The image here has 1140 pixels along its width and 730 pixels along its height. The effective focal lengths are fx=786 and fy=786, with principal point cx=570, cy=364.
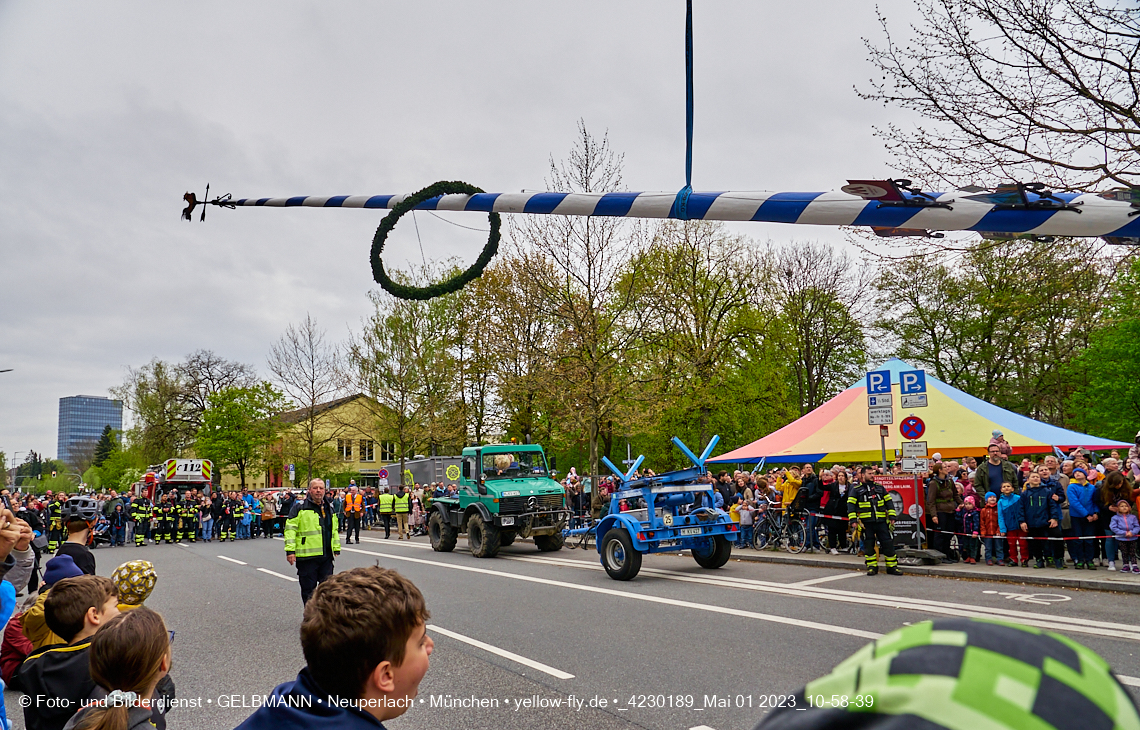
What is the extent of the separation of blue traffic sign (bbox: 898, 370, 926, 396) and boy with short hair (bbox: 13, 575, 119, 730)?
14426 millimetres

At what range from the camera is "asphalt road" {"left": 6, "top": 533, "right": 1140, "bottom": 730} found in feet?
19.9

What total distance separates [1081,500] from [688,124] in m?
11.1

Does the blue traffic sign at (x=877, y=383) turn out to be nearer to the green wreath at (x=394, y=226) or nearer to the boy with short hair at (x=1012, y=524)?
the boy with short hair at (x=1012, y=524)

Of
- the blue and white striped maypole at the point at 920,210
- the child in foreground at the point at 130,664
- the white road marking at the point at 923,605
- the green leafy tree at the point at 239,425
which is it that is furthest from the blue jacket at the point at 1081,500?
the green leafy tree at the point at 239,425

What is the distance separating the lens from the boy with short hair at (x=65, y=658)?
339cm

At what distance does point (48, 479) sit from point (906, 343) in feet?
264

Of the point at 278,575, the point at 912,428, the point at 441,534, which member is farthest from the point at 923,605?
the point at 441,534

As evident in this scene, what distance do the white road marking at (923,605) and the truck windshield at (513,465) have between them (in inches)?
237

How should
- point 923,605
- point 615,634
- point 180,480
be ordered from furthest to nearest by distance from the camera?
point 180,480, point 923,605, point 615,634

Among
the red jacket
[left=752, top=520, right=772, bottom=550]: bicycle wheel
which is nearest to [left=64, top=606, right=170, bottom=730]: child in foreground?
the red jacket

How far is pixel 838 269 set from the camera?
38.9m

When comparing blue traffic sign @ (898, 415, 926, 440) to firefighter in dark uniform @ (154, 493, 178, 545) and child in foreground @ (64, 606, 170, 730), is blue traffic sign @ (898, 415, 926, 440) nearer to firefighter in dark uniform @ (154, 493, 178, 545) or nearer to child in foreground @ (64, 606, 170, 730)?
child in foreground @ (64, 606, 170, 730)

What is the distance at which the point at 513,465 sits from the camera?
1992 cm

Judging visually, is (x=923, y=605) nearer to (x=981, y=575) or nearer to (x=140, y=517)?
(x=981, y=575)
